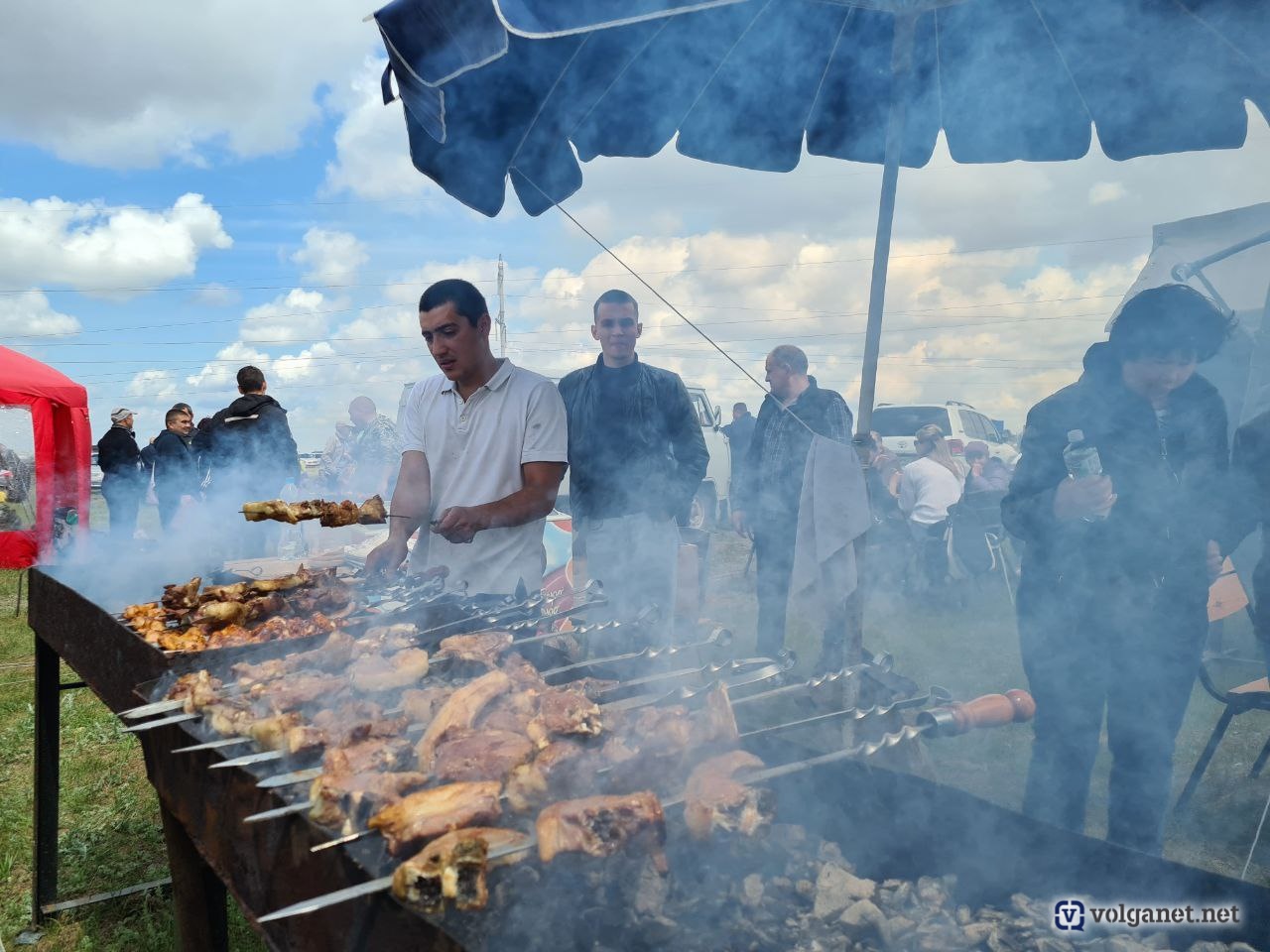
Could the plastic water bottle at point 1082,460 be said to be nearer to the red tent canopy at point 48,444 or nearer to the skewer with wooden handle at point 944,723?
the skewer with wooden handle at point 944,723

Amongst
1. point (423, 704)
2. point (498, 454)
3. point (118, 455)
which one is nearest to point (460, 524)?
point (498, 454)

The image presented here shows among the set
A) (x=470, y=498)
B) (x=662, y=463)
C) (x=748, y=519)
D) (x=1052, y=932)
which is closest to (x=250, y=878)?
(x=1052, y=932)

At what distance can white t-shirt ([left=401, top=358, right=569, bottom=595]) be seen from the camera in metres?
3.89

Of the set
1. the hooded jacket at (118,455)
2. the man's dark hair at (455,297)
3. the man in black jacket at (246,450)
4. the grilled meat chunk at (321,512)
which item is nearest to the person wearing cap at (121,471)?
the hooded jacket at (118,455)

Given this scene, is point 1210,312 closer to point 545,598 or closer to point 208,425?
point 545,598

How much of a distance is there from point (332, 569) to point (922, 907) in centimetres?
320

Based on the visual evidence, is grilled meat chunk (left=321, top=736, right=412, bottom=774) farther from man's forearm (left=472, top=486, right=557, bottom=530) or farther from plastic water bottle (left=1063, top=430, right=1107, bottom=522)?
plastic water bottle (left=1063, top=430, right=1107, bottom=522)

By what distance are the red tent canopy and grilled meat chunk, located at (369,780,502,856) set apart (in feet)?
39.4

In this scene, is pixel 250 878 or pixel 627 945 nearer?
pixel 627 945

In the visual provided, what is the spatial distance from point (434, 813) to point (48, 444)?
13145 millimetres

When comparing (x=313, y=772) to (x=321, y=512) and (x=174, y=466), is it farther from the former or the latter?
(x=174, y=466)

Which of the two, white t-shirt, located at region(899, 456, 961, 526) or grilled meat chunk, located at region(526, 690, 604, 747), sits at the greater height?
white t-shirt, located at region(899, 456, 961, 526)

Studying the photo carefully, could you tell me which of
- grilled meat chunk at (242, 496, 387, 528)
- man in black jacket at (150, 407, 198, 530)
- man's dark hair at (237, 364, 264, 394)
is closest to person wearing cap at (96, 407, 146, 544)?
man in black jacket at (150, 407, 198, 530)

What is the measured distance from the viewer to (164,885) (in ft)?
13.9
